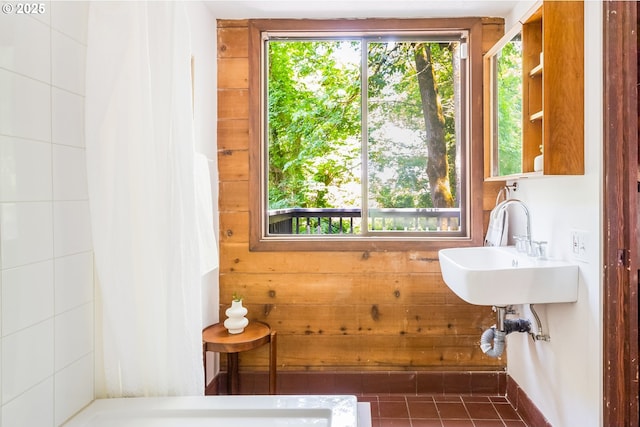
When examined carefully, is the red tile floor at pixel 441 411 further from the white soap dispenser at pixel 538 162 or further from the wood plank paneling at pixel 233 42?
the wood plank paneling at pixel 233 42

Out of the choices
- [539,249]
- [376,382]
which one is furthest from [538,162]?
[376,382]

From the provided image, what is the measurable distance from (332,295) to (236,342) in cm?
67

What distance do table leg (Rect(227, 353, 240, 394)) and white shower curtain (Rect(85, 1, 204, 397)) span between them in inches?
41.3

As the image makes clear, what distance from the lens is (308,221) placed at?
260 centimetres

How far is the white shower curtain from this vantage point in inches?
51.0

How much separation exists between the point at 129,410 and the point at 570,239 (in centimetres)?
180

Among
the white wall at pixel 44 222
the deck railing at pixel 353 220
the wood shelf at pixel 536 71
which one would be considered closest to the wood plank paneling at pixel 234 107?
the deck railing at pixel 353 220

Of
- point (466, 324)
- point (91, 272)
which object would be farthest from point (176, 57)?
point (466, 324)

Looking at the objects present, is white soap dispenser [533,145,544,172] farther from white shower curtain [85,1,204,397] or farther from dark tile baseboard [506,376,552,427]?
white shower curtain [85,1,204,397]

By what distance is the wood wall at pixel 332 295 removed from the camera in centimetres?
242

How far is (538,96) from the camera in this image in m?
1.82

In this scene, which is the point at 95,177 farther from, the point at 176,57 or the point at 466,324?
the point at 466,324

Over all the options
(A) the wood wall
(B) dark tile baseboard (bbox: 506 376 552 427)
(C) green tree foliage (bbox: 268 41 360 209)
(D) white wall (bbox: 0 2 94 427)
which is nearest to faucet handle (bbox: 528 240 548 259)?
(A) the wood wall

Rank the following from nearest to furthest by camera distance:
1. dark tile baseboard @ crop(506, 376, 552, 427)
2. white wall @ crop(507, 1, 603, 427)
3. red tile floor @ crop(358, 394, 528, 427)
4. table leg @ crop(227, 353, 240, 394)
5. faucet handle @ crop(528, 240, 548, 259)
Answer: white wall @ crop(507, 1, 603, 427) → faucet handle @ crop(528, 240, 548, 259) → dark tile baseboard @ crop(506, 376, 552, 427) → red tile floor @ crop(358, 394, 528, 427) → table leg @ crop(227, 353, 240, 394)
